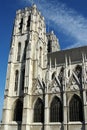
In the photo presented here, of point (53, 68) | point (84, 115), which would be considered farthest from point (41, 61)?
point (84, 115)

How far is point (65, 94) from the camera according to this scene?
1134 inches

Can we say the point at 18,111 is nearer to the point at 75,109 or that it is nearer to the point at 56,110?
the point at 56,110

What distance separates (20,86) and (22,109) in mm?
4253

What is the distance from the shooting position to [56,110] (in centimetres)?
2909

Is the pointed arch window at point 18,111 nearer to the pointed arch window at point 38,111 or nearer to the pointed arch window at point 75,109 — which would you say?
the pointed arch window at point 38,111

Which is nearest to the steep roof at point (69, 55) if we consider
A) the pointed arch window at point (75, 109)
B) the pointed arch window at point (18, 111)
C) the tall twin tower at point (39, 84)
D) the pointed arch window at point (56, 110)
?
the tall twin tower at point (39, 84)

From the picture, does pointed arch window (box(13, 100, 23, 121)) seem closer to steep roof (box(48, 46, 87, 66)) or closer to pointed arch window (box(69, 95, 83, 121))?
pointed arch window (box(69, 95, 83, 121))

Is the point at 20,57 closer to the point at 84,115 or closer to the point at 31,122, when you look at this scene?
the point at 31,122

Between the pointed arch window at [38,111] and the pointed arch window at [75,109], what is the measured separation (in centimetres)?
480

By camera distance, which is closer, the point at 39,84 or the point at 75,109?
the point at 75,109

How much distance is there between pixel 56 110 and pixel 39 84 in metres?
5.55

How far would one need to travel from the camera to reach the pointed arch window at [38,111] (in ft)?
97.9

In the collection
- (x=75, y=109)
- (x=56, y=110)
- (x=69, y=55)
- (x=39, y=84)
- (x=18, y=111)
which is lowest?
(x=18, y=111)

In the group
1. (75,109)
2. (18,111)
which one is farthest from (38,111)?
(75,109)
